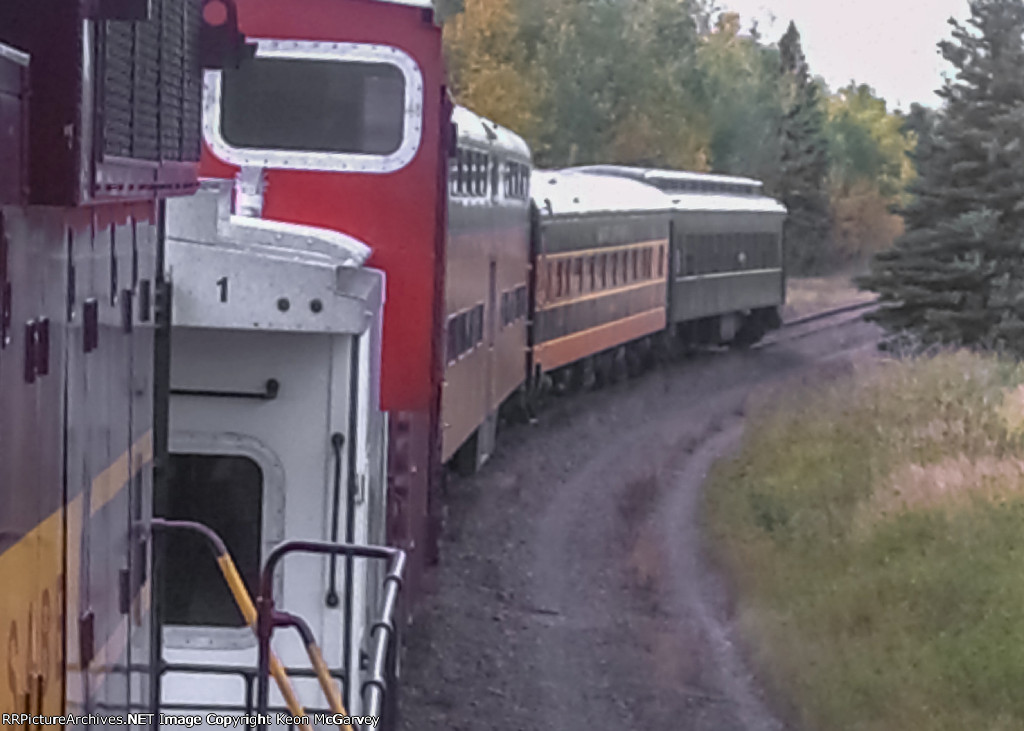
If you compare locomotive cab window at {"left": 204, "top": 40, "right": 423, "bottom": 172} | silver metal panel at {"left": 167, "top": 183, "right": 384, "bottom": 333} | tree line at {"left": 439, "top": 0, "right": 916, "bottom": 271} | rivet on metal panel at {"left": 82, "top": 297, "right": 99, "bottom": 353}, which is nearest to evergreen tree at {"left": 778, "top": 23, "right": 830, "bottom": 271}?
tree line at {"left": 439, "top": 0, "right": 916, "bottom": 271}

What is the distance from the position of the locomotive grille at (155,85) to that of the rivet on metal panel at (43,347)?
0.37 m

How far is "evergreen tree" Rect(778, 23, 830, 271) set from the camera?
57625 millimetres

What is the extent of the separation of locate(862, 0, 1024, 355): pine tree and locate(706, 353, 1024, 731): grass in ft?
17.0

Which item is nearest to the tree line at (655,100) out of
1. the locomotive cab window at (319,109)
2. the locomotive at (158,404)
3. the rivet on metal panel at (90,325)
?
the locomotive cab window at (319,109)

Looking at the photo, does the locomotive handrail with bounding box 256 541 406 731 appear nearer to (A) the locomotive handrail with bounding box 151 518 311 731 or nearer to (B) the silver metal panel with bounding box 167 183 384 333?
(A) the locomotive handrail with bounding box 151 518 311 731

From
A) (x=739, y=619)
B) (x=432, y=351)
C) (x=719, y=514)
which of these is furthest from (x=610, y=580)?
(x=432, y=351)

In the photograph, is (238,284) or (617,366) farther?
(617,366)

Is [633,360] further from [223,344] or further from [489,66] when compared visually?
[223,344]

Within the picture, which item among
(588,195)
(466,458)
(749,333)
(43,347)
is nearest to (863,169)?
(749,333)

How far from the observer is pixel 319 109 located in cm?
872

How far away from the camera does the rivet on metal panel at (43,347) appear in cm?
272

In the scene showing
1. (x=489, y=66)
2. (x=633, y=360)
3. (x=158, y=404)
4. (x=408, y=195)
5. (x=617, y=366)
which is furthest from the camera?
(x=489, y=66)

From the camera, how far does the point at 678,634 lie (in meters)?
11.5

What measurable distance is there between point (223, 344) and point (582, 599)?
22.4ft
